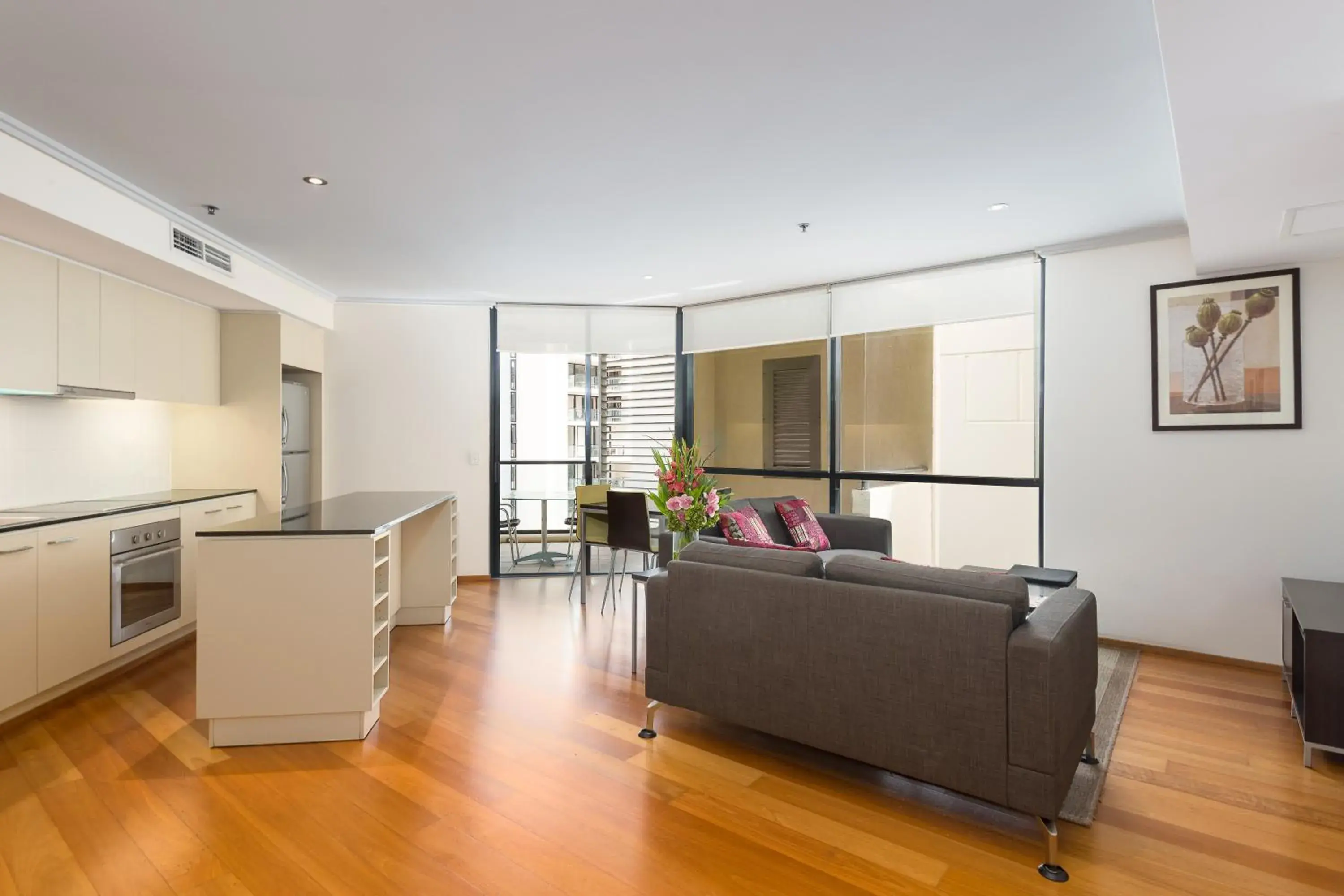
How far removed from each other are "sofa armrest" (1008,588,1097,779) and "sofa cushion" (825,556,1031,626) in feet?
0.34

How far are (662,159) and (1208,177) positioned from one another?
2.14 m

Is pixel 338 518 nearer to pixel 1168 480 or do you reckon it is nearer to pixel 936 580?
pixel 936 580

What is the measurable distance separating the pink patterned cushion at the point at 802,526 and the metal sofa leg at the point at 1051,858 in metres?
2.78

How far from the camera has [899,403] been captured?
5.60m

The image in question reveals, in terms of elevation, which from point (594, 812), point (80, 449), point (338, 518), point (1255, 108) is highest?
point (1255, 108)

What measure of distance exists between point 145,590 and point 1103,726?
16.2ft

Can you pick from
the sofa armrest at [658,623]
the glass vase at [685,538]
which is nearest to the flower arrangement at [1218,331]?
the glass vase at [685,538]

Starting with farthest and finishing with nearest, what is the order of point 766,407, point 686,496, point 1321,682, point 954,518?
1. point 766,407
2. point 954,518
3. point 686,496
4. point 1321,682

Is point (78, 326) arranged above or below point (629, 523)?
above

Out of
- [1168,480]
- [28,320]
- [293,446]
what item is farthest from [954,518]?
[28,320]

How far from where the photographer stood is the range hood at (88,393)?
362 centimetres

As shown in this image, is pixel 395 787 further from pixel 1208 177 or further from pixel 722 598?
pixel 1208 177

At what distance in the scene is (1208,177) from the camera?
265cm

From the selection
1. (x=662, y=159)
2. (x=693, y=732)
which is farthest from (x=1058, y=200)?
(x=693, y=732)
